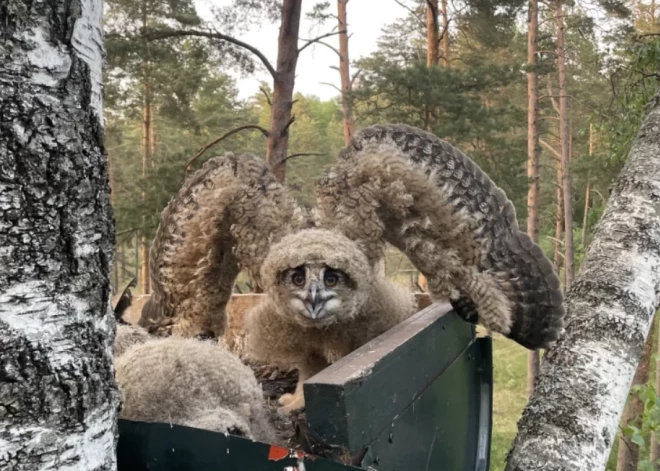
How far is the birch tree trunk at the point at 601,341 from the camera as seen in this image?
1.68m

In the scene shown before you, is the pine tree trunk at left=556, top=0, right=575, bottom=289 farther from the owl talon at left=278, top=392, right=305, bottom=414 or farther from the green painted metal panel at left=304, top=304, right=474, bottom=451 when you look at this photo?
the green painted metal panel at left=304, top=304, right=474, bottom=451

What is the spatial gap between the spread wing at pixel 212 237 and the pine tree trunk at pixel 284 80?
18.3 ft

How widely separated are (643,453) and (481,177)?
10.8 metres

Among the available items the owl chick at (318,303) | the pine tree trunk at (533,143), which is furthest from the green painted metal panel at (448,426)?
the pine tree trunk at (533,143)

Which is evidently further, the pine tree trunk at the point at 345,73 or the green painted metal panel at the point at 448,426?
the pine tree trunk at the point at 345,73

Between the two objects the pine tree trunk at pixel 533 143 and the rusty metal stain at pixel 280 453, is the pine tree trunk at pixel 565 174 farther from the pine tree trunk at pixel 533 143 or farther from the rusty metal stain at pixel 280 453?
the rusty metal stain at pixel 280 453

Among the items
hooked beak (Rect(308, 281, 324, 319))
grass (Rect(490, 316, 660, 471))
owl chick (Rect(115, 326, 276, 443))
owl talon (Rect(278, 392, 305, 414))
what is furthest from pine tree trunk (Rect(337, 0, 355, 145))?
owl chick (Rect(115, 326, 276, 443))

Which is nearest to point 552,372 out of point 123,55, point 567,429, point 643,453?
point 567,429

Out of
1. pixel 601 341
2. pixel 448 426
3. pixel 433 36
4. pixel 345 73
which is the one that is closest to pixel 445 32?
pixel 433 36

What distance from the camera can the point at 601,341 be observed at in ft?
6.38

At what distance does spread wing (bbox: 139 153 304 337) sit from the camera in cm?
257

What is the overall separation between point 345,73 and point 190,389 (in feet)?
39.9

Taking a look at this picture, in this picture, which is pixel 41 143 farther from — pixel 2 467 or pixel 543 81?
pixel 543 81

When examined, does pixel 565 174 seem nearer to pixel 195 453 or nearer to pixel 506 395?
pixel 506 395
